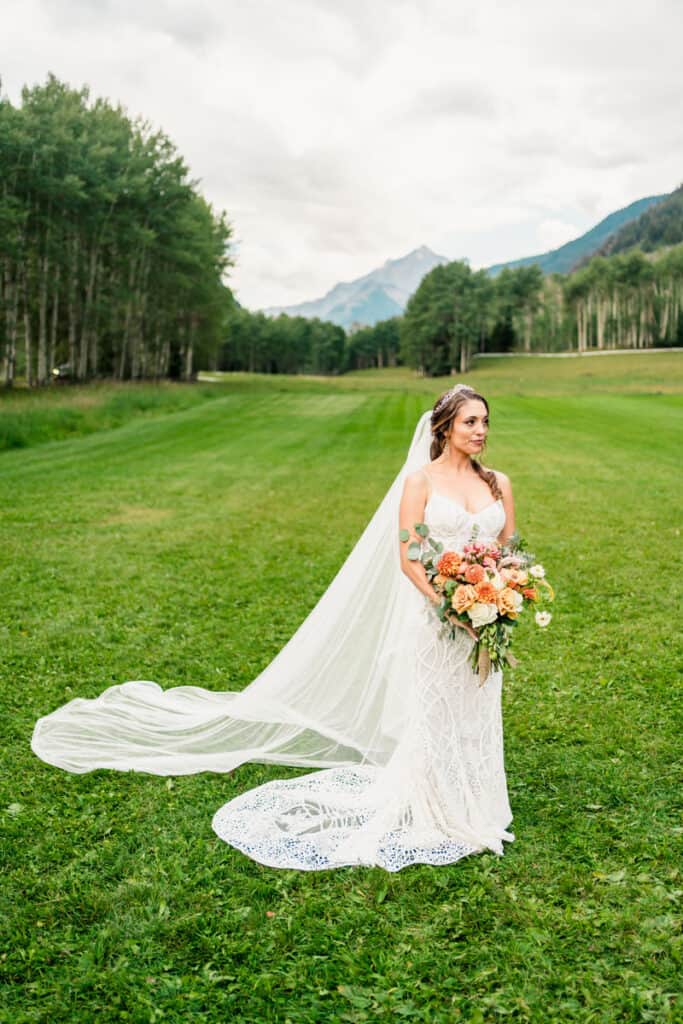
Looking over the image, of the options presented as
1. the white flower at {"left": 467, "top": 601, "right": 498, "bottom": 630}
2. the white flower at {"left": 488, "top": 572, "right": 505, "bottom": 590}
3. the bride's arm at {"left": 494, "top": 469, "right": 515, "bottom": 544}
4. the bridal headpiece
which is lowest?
the white flower at {"left": 467, "top": 601, "right": 498, "bottom": 630}

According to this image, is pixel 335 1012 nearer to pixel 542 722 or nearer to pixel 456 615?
pixel 456 615

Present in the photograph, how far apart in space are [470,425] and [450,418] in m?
0.17

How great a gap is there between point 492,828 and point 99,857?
256cm

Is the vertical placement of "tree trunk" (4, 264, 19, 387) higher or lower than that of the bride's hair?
higher

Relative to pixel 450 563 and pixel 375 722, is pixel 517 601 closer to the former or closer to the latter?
pixel 450 563

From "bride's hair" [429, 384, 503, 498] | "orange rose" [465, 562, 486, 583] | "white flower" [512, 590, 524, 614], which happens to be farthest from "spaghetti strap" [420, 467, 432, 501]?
"white flower" [512, 590, 524, 614]

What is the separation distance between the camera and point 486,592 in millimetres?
4484

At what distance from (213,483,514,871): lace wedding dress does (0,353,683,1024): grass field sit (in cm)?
19

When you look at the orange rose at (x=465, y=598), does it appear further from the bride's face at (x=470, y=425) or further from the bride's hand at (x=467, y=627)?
the bride's face at (x=470, y=425)

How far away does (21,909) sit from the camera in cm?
435

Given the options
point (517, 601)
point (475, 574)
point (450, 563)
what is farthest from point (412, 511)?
point (517, 601)

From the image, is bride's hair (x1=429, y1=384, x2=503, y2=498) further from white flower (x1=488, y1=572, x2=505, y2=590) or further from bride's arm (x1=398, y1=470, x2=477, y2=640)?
white flower (x1=488, y1=572, x2=505, y2=590)

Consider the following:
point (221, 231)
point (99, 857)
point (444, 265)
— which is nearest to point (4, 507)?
point (99, 857)

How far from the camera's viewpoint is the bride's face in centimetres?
493
